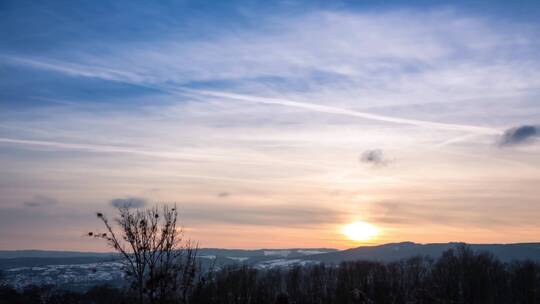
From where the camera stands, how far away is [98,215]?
1953 centimetres

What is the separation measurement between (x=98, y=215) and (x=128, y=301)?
3.54 m

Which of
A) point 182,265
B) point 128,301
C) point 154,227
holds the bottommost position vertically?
point 128,301

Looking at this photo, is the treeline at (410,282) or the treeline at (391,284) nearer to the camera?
the treeline at (391,284)

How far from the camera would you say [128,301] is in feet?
66.3

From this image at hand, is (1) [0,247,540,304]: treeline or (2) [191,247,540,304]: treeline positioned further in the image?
(2) [191,247,540,304]: treeline

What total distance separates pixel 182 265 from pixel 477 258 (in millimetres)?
116135

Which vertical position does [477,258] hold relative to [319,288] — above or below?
above

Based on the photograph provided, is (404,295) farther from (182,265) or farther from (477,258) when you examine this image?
(182,265)

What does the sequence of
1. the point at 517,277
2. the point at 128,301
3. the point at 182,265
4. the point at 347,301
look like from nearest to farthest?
the point at 182,265 → the point at 128,301 → the point at 347,301 → the point at 517,277

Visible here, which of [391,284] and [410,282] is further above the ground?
[410,282]

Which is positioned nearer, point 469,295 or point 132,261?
point 132,261

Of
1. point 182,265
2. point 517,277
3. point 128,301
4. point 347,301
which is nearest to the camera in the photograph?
point 182,265

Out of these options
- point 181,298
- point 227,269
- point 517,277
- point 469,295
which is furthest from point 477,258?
point 181,298

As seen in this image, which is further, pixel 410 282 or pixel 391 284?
pixel 410 282
